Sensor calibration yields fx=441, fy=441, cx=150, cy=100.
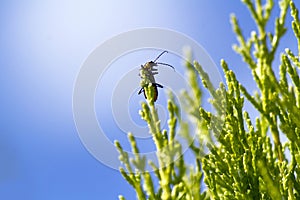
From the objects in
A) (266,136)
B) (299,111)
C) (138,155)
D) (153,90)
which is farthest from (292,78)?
(138,155)

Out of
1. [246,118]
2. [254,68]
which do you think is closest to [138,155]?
[254,68]

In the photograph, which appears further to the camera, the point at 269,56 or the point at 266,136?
the point at 266,136

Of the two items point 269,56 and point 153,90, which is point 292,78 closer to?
point 269,56

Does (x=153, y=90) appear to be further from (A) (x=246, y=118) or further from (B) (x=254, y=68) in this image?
(A) (x=246, y=118)

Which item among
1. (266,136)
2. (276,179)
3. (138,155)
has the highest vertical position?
(266,136)

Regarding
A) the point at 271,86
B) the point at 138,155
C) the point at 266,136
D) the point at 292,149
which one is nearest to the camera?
the point at 138,155

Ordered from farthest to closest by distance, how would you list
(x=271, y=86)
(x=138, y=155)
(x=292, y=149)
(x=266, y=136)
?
(x=266, y=136), (x=292, y=149), (x=271, y=86), (x=138, y=155)

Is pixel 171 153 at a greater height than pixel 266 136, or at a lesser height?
lesser
